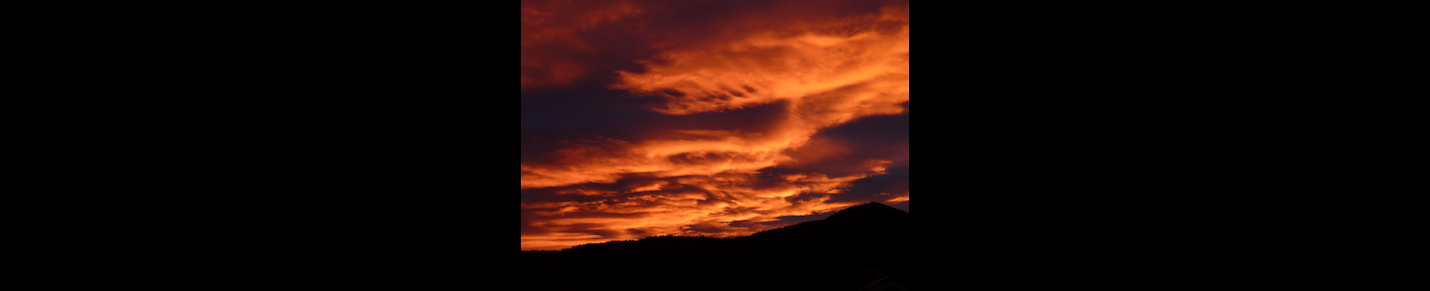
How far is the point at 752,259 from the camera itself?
154 feet

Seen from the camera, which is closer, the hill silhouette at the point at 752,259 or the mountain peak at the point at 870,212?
the hill silhouette at the point at 752,259

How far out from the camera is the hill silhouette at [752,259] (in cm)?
3719

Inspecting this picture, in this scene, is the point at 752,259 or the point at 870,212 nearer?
the point at 752,259

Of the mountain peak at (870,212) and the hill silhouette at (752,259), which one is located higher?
the mountain peak at (870,212)

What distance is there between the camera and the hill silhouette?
3719 centimetres

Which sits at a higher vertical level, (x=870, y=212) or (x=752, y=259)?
(x=870, y=212)
